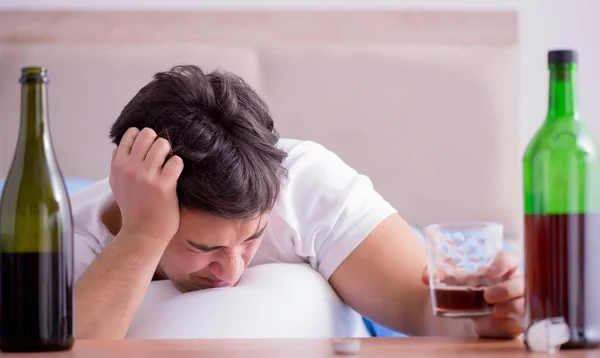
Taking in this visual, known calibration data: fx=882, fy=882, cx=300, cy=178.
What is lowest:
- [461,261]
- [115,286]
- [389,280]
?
[389,280]

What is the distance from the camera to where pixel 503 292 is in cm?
98

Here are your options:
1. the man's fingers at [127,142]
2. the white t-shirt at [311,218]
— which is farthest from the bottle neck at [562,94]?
the white t-shirt at [311,218]

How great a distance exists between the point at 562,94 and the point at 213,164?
69cm

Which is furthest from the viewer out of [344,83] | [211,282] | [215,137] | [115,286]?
[344,83]

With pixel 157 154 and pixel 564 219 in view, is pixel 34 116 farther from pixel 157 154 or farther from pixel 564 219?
pixel 564 219

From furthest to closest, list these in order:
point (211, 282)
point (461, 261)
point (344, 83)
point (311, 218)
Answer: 1. point (344, 83)
2. point (311, 218)
3. point (211, 282)
4. point (461, 261)

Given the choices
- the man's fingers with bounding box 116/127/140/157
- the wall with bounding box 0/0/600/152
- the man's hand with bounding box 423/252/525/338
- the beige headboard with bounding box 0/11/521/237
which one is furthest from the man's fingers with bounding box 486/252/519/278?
the wall with bounding box 0/0/600/152

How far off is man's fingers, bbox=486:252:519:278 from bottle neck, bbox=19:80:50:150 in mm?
512

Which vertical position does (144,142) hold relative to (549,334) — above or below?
above

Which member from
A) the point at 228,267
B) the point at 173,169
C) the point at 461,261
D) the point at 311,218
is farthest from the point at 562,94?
the point at 311,218

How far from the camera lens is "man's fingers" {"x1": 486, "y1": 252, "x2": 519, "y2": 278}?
986mm

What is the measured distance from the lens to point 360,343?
951 mm

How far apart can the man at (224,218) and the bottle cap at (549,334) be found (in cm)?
13

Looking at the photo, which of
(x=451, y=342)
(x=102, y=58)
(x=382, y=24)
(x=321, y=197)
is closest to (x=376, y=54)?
(x=382, y=24)
